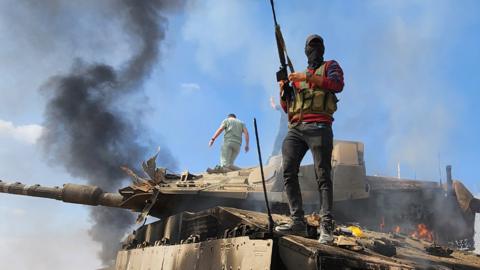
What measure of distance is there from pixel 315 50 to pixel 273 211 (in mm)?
3325

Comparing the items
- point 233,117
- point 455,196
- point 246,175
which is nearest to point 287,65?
point 246,175

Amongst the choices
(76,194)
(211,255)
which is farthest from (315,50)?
(76,194)

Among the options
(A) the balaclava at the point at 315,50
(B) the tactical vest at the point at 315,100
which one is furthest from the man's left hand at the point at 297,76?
(A) the balaclava at the point at 315,50

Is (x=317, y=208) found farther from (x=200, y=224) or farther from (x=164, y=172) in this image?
(x=164, y=172)

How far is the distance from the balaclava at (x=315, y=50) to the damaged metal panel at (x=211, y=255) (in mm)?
1804

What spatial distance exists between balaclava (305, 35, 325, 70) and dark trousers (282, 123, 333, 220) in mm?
639

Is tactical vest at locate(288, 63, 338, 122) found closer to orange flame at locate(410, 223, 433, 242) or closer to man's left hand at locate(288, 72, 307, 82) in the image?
man's left hand at locate(288, 72, 307, 82)

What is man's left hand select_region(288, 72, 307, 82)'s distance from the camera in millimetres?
4941

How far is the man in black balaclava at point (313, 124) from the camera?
16.0 feet

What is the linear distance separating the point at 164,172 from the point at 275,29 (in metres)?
4.69

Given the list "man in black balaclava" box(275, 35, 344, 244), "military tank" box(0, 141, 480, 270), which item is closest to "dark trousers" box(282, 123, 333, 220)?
"man in black balaclava" box(275, 35, 344, 244)

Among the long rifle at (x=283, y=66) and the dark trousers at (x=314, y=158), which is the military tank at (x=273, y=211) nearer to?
the dark trousers at (x=314, y=158)

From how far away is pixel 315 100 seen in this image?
197 inches

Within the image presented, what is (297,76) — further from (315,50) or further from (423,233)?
(423,233)
